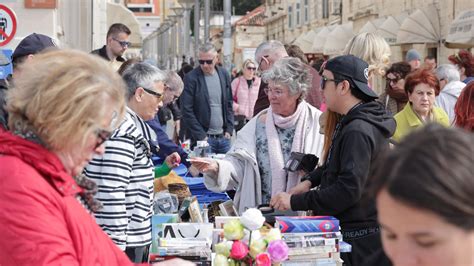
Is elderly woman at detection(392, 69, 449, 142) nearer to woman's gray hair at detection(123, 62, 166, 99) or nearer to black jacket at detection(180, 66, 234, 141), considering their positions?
woman's gray hair at detection(123, 62, 166, 99)

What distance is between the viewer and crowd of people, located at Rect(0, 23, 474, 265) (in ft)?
6.20

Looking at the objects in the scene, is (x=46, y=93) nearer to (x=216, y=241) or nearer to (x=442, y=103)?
(x=216, y=241)

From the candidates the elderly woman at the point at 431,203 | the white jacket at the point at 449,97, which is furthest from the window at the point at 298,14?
the elderly woman at the point at 431,203

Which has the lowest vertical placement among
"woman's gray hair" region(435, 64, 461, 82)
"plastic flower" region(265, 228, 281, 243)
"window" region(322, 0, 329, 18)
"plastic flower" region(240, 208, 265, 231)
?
"plastic flower" region(265, 228, 281, 243)

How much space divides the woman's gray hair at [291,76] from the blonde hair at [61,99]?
327 cm

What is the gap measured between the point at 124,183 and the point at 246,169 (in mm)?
1324

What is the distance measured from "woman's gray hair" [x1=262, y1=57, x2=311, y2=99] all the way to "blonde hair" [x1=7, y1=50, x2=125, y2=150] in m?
3.27

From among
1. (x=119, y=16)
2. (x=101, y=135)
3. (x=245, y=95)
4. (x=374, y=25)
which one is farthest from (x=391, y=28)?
(x=101, y=135)

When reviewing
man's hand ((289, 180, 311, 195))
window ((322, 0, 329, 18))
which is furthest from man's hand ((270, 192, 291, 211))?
window ((322, 0, 329, 18))

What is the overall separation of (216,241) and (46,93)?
7.36 ft

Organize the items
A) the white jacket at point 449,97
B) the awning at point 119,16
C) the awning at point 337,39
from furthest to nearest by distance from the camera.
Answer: the awning at point 337,39, the awning at point 119,16, the white jacket at point 449,97

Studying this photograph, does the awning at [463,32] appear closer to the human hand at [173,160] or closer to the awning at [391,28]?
the awning at [391,28]

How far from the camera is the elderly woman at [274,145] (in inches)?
229

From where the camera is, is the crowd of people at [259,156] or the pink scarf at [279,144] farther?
the pink scarf at [279,144]
